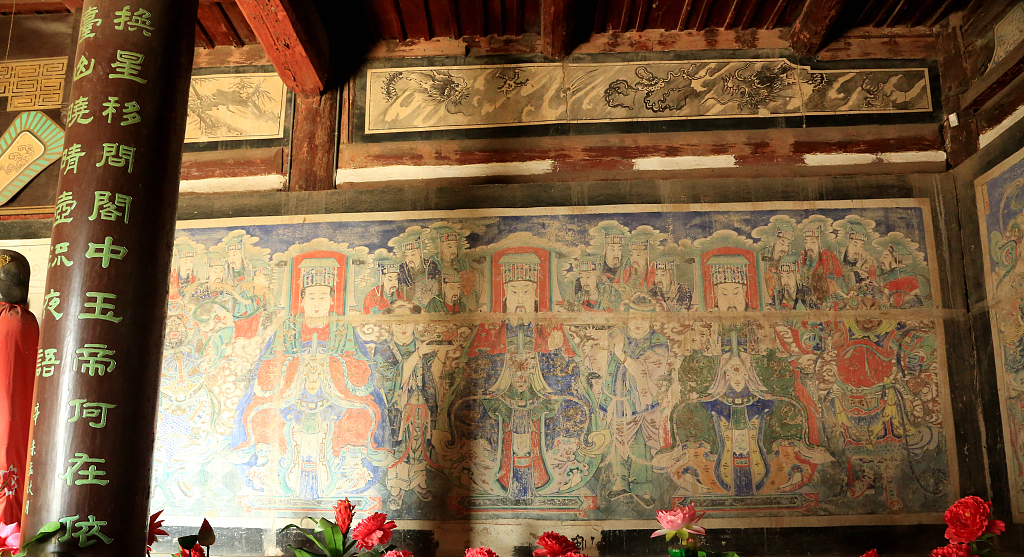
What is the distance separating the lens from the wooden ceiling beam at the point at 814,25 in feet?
13.5

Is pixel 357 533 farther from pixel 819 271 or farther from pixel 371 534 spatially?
pixel 819 271

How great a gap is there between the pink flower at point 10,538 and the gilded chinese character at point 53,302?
728 mm

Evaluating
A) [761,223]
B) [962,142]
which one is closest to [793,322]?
[761,223]

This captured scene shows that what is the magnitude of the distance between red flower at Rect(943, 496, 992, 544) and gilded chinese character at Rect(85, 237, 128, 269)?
3.35m

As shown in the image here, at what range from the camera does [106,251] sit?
95.2 inches

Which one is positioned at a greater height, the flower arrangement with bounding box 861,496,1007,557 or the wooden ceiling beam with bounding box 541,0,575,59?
the wooden ceiling beam with bounding box 541,0,575,59

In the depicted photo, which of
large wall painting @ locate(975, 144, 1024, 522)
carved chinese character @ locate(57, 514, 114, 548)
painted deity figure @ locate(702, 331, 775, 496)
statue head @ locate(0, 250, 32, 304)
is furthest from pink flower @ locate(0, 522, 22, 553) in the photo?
large wall painting @ locate(975, 144, 1024, 522)

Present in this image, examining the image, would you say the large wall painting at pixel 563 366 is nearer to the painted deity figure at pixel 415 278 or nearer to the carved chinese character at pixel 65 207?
the painted deity figure at pixel 415 278

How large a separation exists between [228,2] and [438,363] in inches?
99.2

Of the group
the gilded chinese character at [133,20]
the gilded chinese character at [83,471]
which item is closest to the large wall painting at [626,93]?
the gilded chinese character at [133,20]

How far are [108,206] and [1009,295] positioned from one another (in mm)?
4217

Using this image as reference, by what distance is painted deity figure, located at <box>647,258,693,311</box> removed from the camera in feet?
13.3

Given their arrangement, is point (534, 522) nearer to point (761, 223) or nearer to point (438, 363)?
point (438, 363)

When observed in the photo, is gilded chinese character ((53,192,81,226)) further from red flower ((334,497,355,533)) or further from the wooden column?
red flower ((334,497,355,533))
